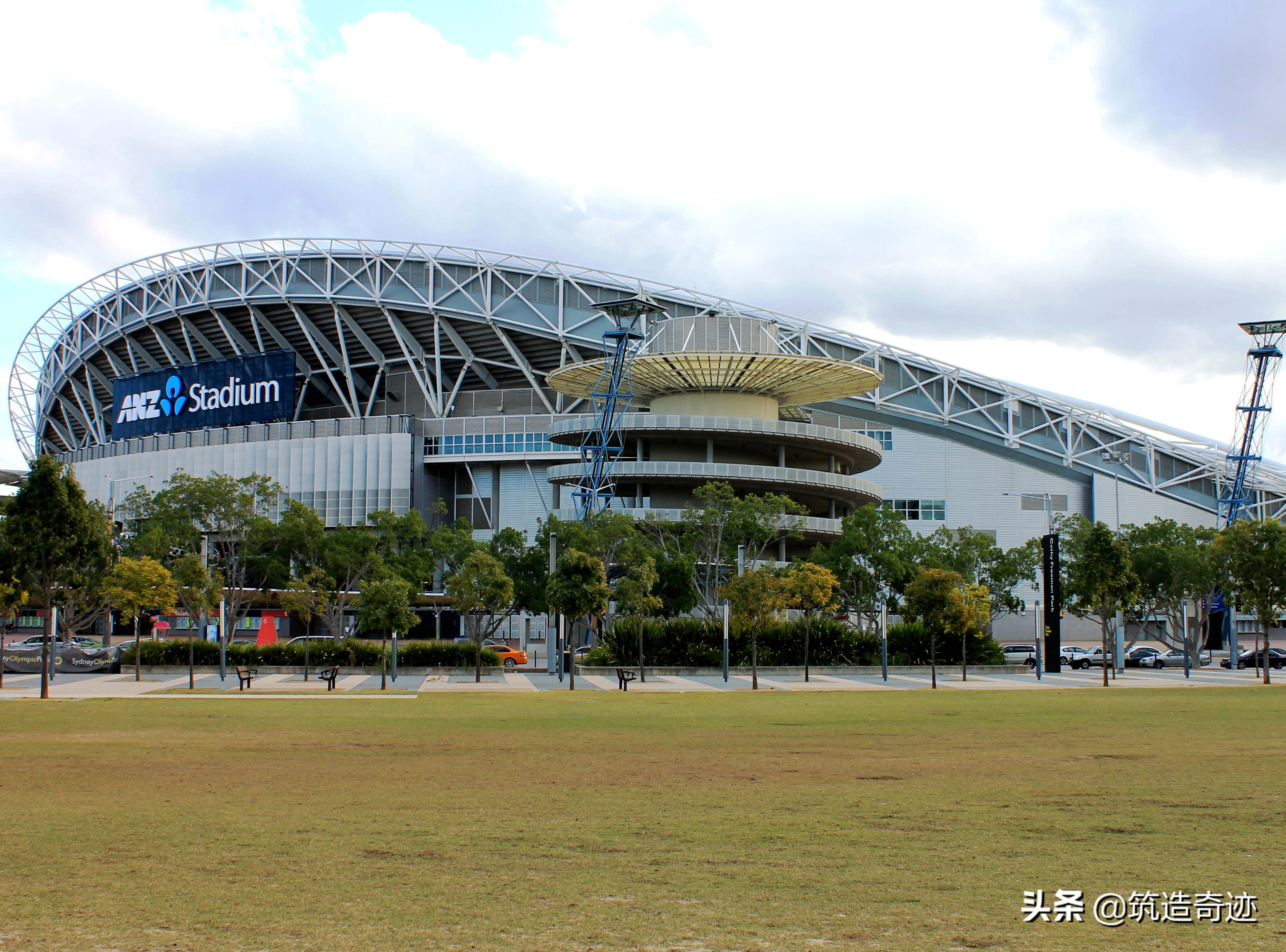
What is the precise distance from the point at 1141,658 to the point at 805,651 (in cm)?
2633

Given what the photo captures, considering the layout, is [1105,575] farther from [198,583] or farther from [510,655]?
[198,583]

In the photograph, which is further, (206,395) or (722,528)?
(206,395)

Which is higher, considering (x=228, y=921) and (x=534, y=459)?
(x=534, y=459)

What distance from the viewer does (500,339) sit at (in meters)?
90.6

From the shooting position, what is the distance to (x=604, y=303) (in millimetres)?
70875

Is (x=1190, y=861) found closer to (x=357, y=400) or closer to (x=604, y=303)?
(x=604, y=303)

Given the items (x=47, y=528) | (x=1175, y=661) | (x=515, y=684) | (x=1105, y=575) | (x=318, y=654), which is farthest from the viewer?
(x=1175, y=661)

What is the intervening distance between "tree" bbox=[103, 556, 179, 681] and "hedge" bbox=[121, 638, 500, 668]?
2.46 m

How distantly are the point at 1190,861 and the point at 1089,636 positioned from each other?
8520cm

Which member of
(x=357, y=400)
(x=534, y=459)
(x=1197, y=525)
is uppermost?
(x=357, y=400)

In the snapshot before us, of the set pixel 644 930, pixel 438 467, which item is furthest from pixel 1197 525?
pixel 644 930

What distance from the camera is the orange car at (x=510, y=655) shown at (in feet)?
178

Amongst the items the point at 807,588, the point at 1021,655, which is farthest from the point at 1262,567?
the point at 1021,655

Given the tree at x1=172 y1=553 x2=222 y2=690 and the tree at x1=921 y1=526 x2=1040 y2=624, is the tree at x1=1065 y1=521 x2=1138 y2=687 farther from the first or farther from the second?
the tree at x1=172 y1=553 x2=222 y2=690
